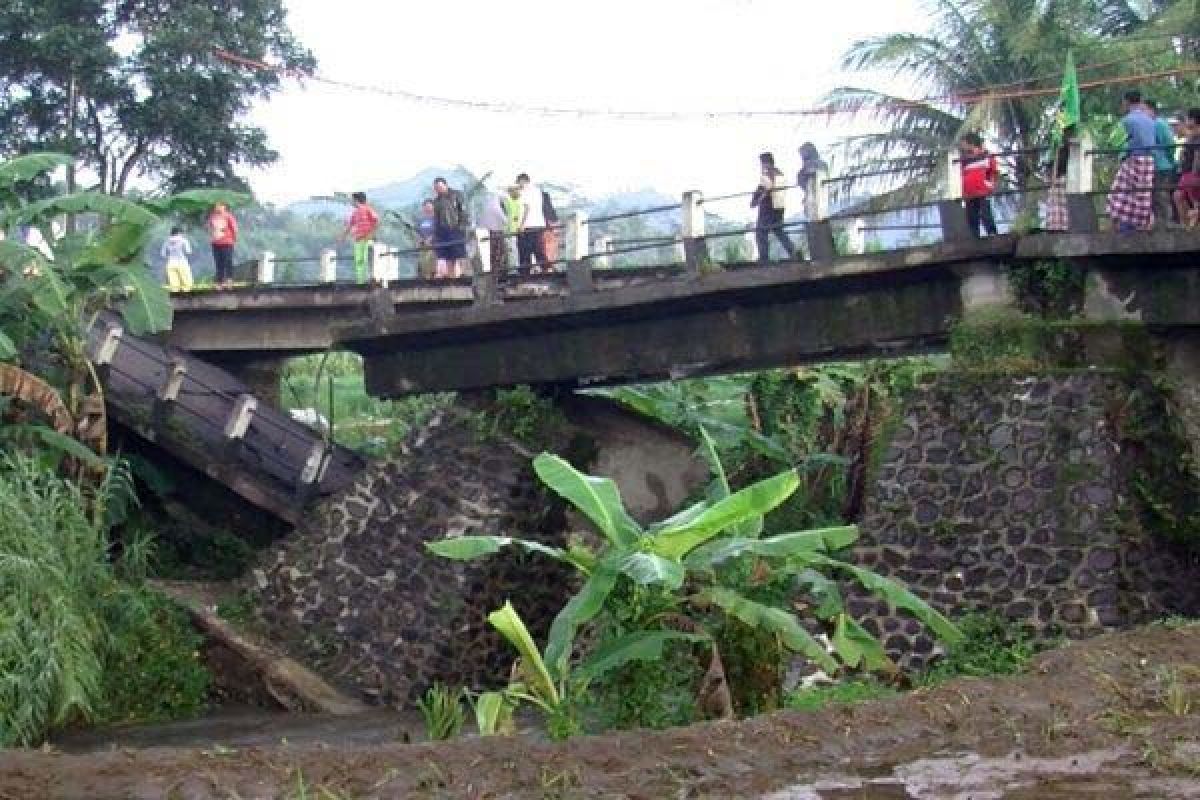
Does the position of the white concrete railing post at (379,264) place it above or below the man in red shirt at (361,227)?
below

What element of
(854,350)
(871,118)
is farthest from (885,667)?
(871,118)

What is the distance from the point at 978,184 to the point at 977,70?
12.3m

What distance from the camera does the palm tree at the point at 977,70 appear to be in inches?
1108

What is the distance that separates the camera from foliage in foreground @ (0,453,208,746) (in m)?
18.5

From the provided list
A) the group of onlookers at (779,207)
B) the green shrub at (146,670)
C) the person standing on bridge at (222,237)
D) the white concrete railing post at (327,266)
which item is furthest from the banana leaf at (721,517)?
the person standing on bridge at (222,237)

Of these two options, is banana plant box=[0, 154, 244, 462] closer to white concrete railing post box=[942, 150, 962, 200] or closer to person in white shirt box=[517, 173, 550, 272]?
person in white shirt box=[517, 173, 550, 272]

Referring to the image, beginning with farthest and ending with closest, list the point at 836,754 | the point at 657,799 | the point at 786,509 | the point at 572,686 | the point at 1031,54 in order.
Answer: the point at 1031,54 < the point at 786,509 < the point at 572,686 < the point at 836,754 < the point at 657,799

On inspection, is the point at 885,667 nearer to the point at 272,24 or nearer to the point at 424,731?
the point at 424,731

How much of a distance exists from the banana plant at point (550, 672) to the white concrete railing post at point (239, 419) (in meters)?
14.5

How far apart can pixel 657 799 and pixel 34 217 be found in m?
15.1

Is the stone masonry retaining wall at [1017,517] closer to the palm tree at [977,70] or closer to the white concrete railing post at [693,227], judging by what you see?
the white concrete railing post at [693,227]

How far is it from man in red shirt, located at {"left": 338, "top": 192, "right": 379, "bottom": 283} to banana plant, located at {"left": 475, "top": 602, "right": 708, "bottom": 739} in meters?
15.8

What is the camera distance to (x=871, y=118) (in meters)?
29.5

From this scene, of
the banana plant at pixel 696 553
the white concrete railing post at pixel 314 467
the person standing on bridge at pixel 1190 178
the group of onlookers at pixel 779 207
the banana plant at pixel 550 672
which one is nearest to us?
the banana plant at pixel 550 672
